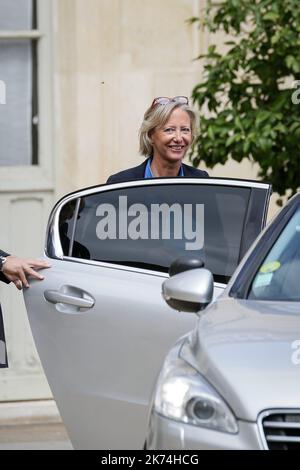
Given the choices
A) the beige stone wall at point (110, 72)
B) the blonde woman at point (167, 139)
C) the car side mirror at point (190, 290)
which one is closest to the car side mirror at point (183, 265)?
the car side mirror at point (190, 290)

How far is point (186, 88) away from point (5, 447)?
286cm

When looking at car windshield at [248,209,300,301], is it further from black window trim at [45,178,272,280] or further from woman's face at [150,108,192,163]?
woman's face at [150,108,192,163]

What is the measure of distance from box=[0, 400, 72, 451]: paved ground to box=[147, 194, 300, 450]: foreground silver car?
Answer: 3746mm

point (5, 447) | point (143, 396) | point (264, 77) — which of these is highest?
point (264, 77)

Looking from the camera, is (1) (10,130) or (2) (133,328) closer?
(2) (133,328)

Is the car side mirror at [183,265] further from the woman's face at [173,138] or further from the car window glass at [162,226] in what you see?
the woman's face at [173,138]

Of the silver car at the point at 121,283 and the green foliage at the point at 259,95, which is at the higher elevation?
the green foliage at the point at 259,95

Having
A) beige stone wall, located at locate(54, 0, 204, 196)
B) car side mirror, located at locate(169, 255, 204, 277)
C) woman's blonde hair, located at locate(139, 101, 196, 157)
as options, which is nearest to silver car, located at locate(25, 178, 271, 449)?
car side mirror, located at locate(169, 255, 204, 277)

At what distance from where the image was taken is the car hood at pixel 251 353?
4.62 meters

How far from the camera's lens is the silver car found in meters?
6.33

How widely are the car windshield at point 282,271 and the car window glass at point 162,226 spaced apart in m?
0.57

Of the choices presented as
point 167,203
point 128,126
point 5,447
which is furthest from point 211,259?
point 128,126

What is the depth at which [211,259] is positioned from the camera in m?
6.52

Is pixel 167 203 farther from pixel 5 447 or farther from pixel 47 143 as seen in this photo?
pixel 47 143
